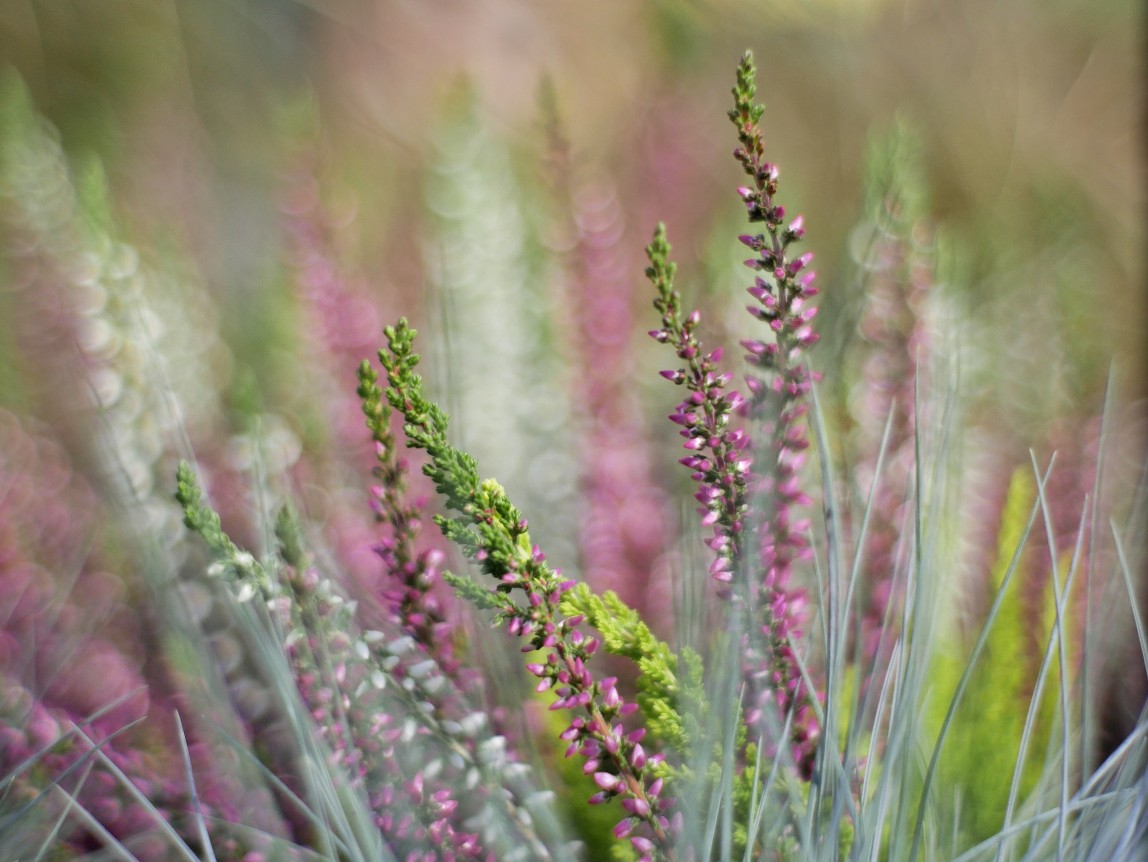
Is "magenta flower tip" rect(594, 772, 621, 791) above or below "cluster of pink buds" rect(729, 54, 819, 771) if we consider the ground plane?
below

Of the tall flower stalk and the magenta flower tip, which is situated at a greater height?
the tall flower stalk

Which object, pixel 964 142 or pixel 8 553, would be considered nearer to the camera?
pixel 8 553

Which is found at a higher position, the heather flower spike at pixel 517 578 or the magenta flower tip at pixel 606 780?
the heather flower spike at pixel 517 578

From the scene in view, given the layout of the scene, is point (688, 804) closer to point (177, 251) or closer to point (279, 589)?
point (279, 589)

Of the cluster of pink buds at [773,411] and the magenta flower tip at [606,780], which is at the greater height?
the cluster of pink buds at [773,411]

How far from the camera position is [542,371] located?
0.50 metres

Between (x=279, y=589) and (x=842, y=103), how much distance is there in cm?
74

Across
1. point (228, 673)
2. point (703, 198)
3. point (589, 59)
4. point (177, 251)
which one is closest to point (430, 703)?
point (228, 673)

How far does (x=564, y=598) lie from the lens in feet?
0.72

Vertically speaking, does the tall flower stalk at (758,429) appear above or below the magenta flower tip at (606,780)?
above

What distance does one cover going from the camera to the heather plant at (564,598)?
0.23 m

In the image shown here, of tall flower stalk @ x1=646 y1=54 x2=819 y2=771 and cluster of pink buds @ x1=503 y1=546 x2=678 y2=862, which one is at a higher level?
tall flower stalk @ x1=646 y1=54 x2=819 y2=771

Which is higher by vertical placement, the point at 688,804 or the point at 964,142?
the point at 964,142

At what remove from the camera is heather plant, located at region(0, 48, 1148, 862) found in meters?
0.23
